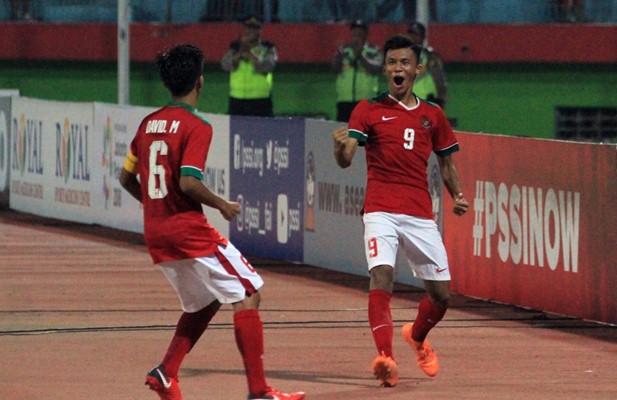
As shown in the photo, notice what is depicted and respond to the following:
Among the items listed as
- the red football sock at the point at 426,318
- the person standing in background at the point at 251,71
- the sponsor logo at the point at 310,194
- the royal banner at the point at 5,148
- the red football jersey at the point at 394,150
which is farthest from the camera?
the royal banner at the point at 5,148

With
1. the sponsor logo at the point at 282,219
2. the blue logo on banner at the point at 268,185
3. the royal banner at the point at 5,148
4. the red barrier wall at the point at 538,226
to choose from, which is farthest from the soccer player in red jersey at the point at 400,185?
the royal banner at the point at 5,148

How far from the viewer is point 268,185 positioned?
16.5 m

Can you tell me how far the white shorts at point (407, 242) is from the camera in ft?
30.9

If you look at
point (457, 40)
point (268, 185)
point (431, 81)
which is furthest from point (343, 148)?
point (457, 40)

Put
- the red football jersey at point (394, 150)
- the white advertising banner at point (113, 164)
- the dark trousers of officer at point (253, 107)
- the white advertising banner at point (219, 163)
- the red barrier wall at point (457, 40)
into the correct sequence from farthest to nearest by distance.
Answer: the red barrier wall at point (457, 40), the dark trousers of officer at point (253, 107), the white advertising banner at point (113, 164), the white advertising banner at point (219, 163), the red football jersey at point (394, 150)

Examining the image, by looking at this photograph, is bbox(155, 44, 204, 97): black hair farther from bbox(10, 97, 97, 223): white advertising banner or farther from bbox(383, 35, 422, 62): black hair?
bbox(10, 97, 97, 223): white advertising banner

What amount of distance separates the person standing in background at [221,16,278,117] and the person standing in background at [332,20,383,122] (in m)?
0.86

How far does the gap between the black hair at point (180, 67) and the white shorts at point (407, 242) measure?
5.84ft

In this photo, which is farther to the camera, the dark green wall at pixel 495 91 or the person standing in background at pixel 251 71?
the dark green wall at pixel 495 91

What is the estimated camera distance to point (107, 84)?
27.5 m

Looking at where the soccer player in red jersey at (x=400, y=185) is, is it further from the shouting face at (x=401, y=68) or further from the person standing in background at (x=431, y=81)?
the person standing in background at (x=431, y=81)

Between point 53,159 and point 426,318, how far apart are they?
11.7 m

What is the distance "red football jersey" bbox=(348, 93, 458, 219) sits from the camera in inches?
373

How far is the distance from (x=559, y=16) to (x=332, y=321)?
1532cm
